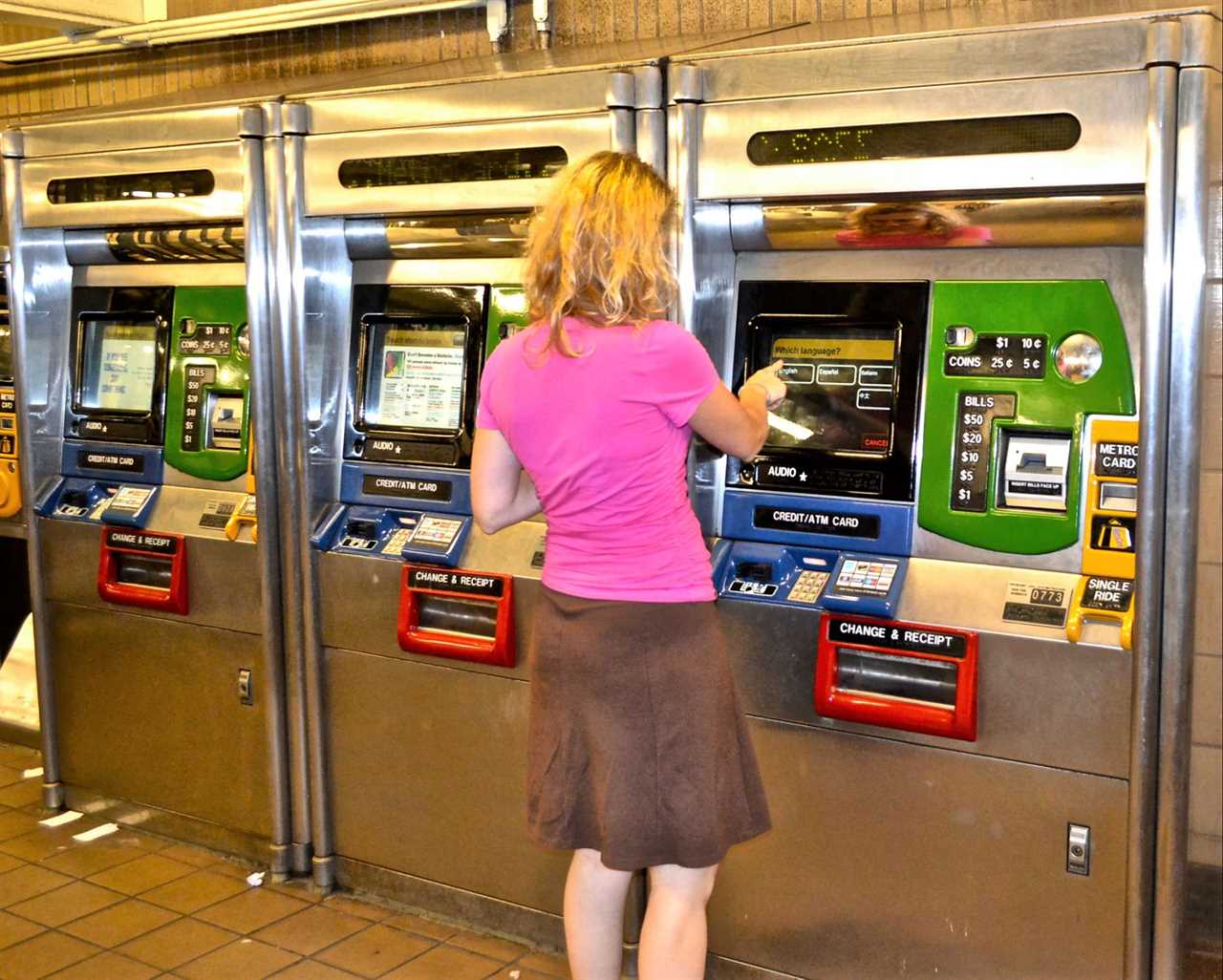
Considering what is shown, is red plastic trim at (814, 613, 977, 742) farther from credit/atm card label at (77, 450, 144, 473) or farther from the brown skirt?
credit/atm card label at (77, 450, 144, 473)

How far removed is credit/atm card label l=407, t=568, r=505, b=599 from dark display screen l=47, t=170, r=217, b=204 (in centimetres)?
120

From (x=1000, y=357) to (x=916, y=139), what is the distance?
1.48 feet

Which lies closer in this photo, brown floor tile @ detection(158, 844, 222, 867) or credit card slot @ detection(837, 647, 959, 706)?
credit card slot @ detection(837, 647, 959, 706)

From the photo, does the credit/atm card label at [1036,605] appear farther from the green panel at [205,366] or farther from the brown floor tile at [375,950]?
the green panel at [205,366]

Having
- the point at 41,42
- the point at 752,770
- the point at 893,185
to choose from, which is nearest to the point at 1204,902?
the point at 752,770

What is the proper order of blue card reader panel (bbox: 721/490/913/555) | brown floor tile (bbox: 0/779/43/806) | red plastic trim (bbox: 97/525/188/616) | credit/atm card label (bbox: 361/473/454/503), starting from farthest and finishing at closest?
brown floor tile (bbox: 0/779/43/806)
red plastic trim (bbox: 97/525/188/616)
credit/atm card label (bbox: 361/473/454/503)
blue card reader panel (bbox: 721/490/913/555)

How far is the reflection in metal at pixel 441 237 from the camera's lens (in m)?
3.28

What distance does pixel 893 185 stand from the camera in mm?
2678

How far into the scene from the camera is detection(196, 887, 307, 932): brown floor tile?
3549mm

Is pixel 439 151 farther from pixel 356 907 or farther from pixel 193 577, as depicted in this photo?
pixel 356 907

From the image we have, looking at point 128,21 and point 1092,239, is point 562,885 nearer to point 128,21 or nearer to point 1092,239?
point 1092,239

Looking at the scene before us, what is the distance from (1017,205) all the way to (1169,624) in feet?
2.70

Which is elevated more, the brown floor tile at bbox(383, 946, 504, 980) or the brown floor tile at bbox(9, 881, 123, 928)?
the brown floor tile at bbox(9, 881, 123, 928)

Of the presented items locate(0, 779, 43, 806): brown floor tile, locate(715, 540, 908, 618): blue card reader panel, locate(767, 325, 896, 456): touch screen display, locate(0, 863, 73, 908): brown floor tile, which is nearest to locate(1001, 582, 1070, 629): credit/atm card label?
locate(715, 540, 908, 618): blue card reader panel
